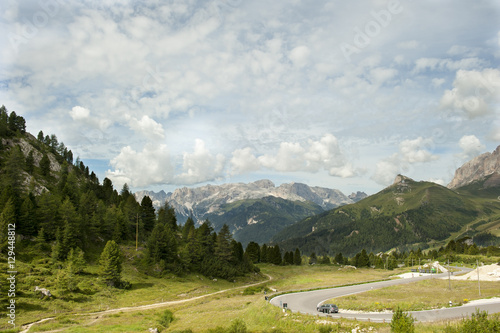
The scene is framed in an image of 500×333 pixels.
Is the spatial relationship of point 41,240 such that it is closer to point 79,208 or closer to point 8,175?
point 79,208

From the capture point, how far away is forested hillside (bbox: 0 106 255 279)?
7981 centimetres

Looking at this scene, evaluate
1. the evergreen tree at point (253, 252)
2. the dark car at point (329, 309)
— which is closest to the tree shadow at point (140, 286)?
the dark car at point (329, 309)

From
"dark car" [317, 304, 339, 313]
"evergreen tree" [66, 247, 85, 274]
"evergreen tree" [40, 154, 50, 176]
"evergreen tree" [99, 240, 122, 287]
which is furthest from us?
"evergreen tree" [40, 154, 50, 176]

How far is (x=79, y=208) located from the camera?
99.1 m

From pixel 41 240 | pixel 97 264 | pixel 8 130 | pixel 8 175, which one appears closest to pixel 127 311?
pixel 97 264

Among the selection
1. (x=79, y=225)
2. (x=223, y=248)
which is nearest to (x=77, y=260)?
(x=79, y=225)

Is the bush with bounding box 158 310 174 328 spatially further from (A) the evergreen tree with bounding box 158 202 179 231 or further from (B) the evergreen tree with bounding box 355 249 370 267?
(B) the evergreen tree with bounding box 355 249 370 267

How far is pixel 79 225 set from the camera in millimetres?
88125

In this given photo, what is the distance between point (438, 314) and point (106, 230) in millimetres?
→ 103436

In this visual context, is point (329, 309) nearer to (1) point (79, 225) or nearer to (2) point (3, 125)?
(1) point (79, 225)

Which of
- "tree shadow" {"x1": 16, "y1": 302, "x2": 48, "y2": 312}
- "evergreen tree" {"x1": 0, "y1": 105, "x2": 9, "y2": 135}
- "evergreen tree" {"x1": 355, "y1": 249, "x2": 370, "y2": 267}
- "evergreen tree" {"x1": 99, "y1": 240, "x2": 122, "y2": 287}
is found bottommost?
"evergreen tree" {"x1": 355, "y1": 249, "x2": 370, "y2": 267}

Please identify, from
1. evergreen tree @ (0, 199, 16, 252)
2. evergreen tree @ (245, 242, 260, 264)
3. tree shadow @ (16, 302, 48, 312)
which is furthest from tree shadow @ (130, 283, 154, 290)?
evergreen tree @ (245, 242, 260, 264)

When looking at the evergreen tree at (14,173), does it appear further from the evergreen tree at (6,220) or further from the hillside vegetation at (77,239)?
the evergreen tree at (6,220)

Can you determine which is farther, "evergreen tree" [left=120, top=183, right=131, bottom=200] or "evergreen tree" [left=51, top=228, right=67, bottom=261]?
"evergreen tree" [left=120, top=183, right=131, bottom=200]
